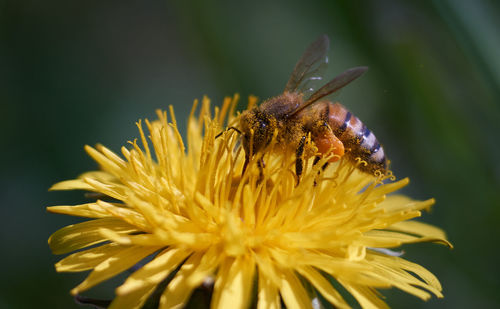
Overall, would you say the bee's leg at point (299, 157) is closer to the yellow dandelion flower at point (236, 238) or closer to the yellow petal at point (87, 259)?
the yellow dandelion flower at point (236, 238)

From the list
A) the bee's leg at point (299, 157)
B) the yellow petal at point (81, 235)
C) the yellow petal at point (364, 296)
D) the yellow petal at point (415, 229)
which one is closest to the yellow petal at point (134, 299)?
the yellow petal at point (81, 235)

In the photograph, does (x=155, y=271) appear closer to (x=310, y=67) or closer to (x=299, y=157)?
(x=299, y=157)

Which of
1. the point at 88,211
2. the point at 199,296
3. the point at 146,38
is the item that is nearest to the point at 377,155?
the point at 199,296

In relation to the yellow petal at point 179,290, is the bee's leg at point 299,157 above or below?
above

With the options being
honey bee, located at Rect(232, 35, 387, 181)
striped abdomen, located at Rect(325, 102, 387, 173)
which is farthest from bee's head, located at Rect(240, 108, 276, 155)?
striped abdomen, located at Rect(325, 102, 387, 173)

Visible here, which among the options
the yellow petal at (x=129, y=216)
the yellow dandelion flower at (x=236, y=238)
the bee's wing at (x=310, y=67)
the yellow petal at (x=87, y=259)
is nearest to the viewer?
the yellow dandelion flower at (x=236, y=238)

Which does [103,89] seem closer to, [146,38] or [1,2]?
[1,2]

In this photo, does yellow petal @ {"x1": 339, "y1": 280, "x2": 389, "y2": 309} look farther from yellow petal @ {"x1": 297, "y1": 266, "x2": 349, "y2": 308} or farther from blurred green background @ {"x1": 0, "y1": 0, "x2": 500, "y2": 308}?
blurred green background @ {"x1": 0, "y1": 0, "x2": 500, "y2": 308}
